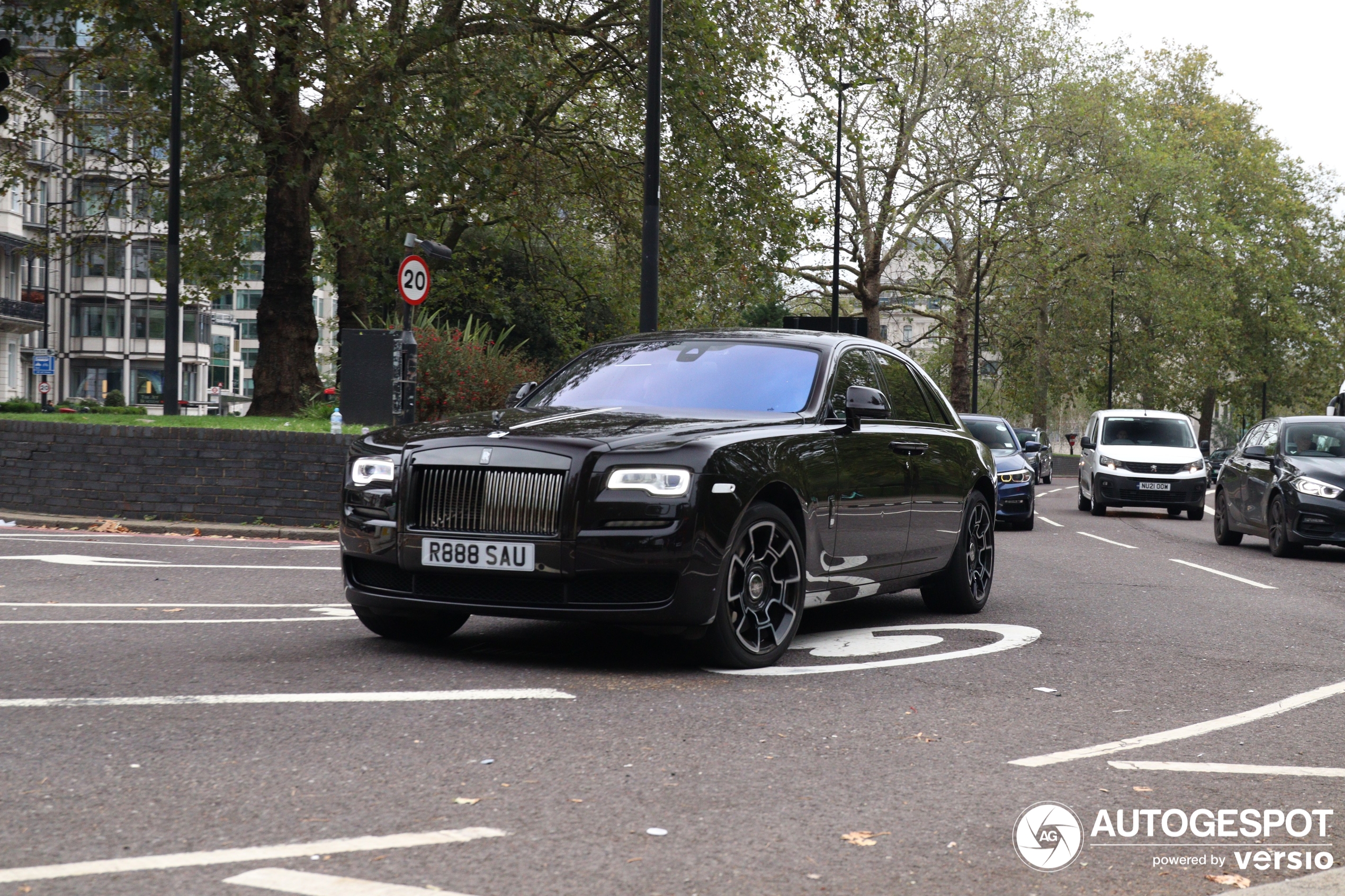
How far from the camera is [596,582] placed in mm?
6520

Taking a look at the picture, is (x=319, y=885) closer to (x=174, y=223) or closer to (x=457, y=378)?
(x=457, y=378)

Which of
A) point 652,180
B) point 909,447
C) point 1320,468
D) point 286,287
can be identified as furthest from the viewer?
point 286,287

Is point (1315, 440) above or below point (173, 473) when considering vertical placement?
above

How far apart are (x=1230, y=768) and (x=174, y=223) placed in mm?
20261

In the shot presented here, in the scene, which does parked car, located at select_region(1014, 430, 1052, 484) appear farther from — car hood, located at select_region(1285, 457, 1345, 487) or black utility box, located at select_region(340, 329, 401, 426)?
black utility box, located at select_region(340, 329, 401, 426)

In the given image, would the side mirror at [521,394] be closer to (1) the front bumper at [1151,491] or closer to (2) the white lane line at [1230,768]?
(2) the white lane line at [1230,768]

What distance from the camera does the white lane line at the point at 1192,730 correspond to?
5254 mm

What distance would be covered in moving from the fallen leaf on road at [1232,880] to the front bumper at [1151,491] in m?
22.4

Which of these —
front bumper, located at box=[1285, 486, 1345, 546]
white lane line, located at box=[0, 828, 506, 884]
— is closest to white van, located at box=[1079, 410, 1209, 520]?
front bumper, located at box=[1285, 486, 1345, 546]

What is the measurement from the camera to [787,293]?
4997 cm

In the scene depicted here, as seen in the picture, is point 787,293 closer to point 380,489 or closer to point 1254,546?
point 1254,546

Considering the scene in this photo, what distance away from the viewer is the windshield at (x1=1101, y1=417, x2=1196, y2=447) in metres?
26.1

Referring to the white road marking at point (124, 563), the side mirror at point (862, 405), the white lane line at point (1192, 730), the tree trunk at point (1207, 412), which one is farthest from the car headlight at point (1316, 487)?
the tree trunk at point (1207, 412)

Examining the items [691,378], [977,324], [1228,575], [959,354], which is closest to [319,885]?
[691,378]
